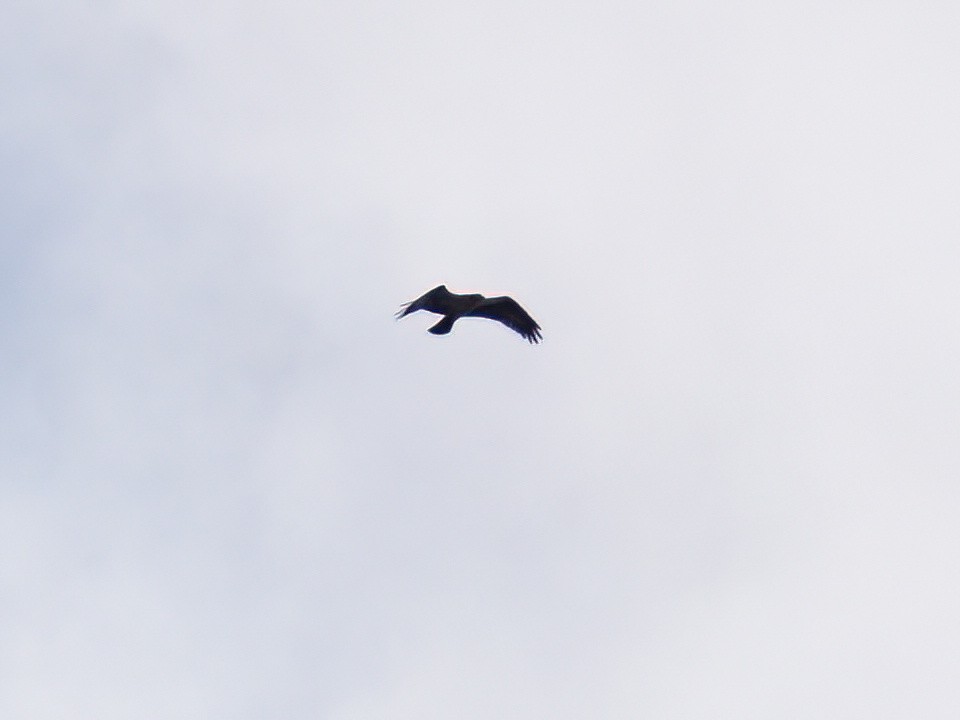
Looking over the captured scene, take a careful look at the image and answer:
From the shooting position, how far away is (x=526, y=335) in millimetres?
28844

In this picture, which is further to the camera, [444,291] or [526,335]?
[526,335]

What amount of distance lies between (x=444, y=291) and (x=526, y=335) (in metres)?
3.99

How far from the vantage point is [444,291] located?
25.7m

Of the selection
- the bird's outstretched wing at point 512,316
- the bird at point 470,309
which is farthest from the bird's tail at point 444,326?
the bird's outstretched wing at point 512,316

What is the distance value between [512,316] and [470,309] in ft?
5.81

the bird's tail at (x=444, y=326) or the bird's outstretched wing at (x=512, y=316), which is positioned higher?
the bird's outstretched wing at (x=512, y=316)

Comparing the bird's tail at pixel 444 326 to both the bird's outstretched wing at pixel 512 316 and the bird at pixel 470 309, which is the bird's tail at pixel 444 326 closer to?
the bird at pixel 470 309

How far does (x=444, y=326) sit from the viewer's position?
1025 inches

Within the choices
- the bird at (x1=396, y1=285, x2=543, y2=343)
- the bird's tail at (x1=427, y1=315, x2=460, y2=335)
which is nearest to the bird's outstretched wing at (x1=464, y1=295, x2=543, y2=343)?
the bird at (x1=396, y1=285, x2=543, y2=343)

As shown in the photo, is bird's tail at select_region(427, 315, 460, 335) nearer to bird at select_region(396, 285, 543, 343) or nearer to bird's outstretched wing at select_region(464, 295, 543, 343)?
bird at select_region(396, 285, 543, 343)

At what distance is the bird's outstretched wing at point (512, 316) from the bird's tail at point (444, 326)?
1974 millimetres

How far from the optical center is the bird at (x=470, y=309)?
2530cm

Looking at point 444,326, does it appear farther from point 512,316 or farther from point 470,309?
point 512,316

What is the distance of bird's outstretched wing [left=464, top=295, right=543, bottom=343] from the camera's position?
28359 millimetres
